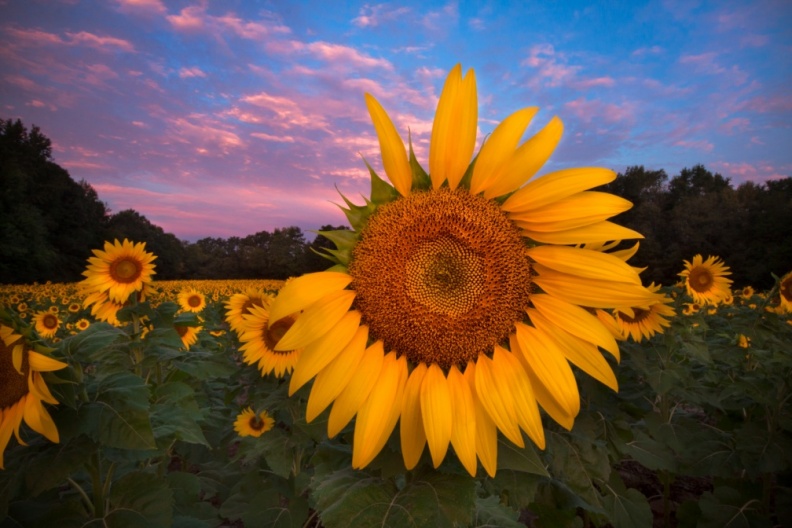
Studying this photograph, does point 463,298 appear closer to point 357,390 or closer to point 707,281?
point 357,390

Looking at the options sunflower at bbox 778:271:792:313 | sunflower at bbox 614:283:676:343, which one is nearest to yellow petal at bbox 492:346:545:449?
sunflower at bbox 614:283:676:343

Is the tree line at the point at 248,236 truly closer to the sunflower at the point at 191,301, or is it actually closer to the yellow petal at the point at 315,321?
the sunflower at the point at 191,301

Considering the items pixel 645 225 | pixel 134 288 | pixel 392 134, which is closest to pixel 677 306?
pixel 392 134

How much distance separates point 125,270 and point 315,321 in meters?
5.06

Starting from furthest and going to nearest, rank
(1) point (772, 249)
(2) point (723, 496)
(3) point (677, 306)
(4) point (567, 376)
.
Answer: (1) point (772, 249) < (3) point (677, 306) < (2) point (723, 496) < (4) point (567, 376)

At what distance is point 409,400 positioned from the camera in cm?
134

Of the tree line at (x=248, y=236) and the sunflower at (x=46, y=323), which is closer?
the sunflower at (x=46, y=323)

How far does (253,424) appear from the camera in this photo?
5.18m

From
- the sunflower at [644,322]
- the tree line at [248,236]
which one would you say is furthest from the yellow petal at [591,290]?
the tree line at [248,236]

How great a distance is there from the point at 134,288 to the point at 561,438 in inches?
194

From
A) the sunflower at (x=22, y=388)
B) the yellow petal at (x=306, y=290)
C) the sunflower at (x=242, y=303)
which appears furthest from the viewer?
the sunflower at (x=242, y=303)

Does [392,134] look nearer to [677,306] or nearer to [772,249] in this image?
[677,306]

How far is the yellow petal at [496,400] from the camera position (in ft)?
4.14

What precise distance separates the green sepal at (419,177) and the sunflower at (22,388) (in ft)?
4.65
